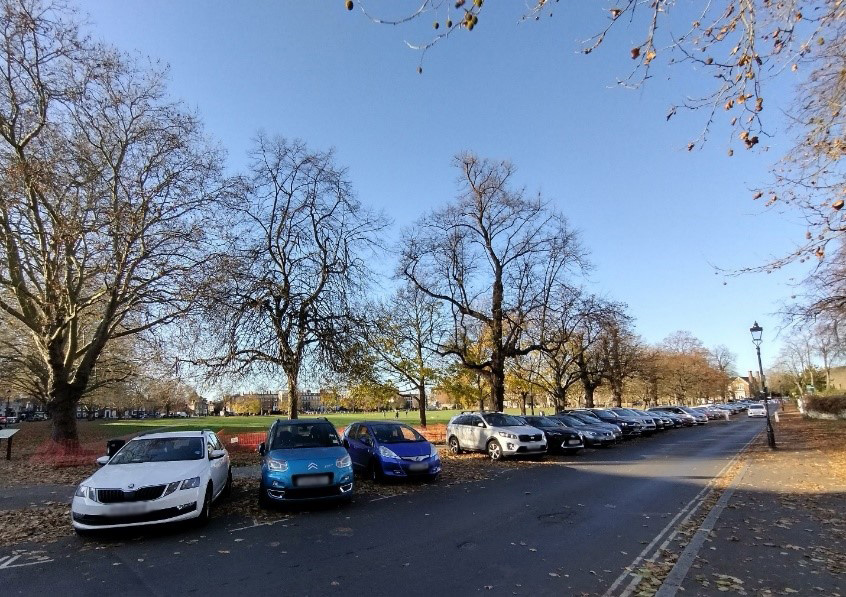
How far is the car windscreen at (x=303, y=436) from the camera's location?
10.6m

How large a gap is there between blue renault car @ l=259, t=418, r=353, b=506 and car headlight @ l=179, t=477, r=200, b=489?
1.61 m

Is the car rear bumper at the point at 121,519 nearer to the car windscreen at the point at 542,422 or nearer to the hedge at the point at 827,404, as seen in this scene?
the car windscreen at the point at 542,422

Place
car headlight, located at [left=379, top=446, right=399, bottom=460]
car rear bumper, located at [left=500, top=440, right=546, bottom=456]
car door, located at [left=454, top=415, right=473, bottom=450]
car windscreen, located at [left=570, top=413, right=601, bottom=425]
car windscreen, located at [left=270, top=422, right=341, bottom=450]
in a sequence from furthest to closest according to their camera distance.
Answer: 1. car windscreen, located at [left=570, top=413, right=601, bottom=425]
2. car door, located at [left=454, top=415, right=473, bottom=450]
3. car rear bumper, located at [left=500, top=440, right=546, bottom=456]
4. car headlight, located at [left=379, top=446, right=399, bottom=460]
5. car windscreen, located at [left=270, top=422, right=341, bottom=450]

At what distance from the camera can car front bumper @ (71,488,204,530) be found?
727 cm

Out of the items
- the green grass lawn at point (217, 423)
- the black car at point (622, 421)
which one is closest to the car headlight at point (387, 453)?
the black car at point (622, 421)

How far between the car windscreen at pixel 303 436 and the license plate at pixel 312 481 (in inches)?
47.9

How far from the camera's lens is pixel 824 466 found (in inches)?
599

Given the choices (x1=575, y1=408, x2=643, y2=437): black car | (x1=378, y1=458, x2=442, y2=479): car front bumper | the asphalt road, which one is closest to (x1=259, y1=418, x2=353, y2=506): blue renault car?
the asphalt road

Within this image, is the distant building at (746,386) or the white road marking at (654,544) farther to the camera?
the distant building at (746,386)

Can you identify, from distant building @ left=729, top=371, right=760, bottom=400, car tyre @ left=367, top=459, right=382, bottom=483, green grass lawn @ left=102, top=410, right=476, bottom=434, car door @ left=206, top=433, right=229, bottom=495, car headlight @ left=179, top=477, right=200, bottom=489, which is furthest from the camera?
distant building @ left=729, top=371, right=760, bottom=400

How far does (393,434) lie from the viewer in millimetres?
14047

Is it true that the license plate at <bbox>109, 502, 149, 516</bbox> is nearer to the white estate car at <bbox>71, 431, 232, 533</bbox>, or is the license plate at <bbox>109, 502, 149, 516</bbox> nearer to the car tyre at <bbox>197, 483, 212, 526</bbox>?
the white estate car at <bbox>71, 431, 232, 533</bbox>

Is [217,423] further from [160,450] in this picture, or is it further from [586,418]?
[160,450]

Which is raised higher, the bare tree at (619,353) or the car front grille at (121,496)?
the bare tree at (619,353)
